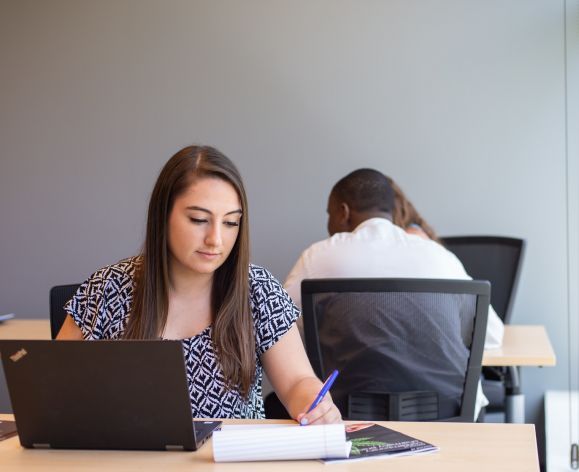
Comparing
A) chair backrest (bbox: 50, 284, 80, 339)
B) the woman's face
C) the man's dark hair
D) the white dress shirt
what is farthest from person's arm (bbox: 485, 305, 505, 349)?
chair backrest (bbox: 50, 284, 80, 339)

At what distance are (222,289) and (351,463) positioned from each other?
70 cm

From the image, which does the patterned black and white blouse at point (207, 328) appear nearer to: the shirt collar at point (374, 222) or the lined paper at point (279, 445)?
the lined paper at point (279, 445)

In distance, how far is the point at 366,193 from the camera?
10.4 ft

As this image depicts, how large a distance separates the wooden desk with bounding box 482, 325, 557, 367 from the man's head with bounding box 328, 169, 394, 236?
2.01ft

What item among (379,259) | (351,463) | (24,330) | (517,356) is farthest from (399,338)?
(24,330)

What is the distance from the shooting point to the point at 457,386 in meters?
2.49

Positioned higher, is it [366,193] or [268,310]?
[366,193]

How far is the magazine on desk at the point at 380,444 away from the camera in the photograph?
1.48 metres

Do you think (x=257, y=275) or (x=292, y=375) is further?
(x=257, y=275)

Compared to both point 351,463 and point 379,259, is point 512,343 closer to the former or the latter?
point 379,259

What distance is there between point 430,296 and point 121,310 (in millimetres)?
822

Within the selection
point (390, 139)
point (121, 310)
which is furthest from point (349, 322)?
point (390, 139)

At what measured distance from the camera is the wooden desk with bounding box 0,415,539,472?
1.42 m

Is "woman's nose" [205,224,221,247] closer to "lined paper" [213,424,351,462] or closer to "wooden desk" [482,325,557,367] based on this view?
"lined paper" [213,424,351,462]
